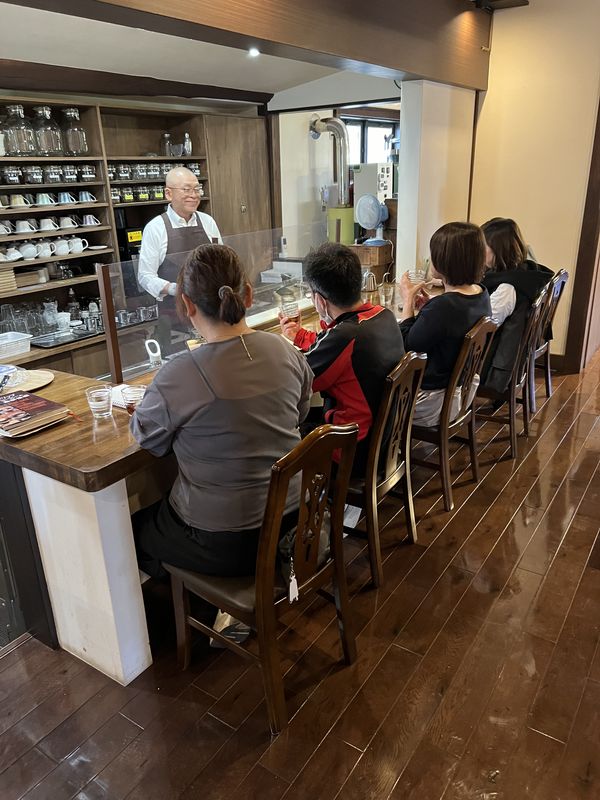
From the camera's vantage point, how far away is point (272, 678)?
1596mm

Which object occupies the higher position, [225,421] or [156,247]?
[156,247]

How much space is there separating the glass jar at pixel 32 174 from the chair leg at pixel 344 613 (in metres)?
3.40

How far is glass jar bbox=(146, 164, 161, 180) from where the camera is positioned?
468 centimetres

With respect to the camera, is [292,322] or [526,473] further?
[526,473]

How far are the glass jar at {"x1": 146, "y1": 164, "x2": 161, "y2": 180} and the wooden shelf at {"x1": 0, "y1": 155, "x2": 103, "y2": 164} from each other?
54 centimetres

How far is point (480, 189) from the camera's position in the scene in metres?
4.58

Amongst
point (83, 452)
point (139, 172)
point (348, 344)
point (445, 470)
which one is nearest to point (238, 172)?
point (139, 172)

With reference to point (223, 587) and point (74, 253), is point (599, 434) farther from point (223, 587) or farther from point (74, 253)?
point (74, 253)

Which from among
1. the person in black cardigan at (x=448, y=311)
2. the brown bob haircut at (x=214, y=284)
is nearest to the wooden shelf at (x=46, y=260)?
the person in black cardigan at (x=448, y=311)

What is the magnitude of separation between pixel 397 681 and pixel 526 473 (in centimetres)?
156

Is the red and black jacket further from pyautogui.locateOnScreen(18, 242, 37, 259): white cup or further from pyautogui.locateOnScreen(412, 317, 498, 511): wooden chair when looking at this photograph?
pyautogui.locateOnScreen(18, 242, 37, 259): white cup

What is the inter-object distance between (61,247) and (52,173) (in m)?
0.47

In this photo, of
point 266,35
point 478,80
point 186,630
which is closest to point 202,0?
point 266,35

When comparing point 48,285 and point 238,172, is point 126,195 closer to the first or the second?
point 48,285
